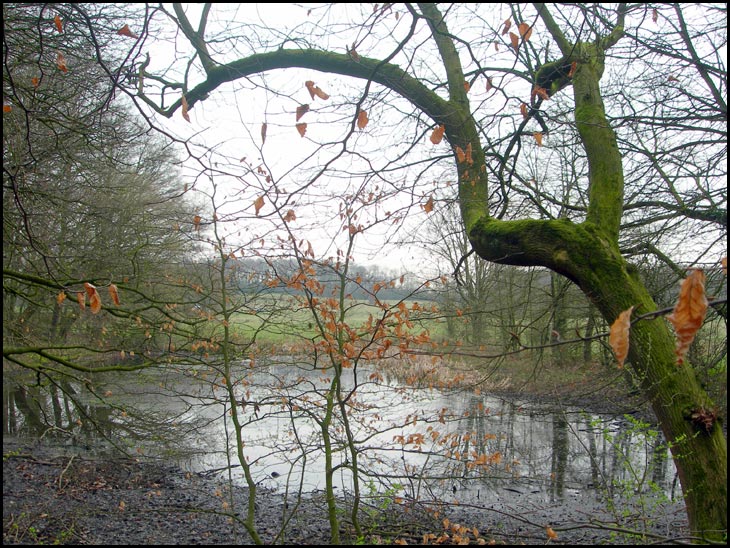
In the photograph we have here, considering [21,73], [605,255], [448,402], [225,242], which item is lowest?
[448,402]

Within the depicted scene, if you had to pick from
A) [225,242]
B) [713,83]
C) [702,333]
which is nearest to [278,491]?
[225,242]

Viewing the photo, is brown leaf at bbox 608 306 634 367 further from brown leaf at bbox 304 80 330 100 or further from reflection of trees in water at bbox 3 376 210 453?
reflection of trees in water at bbox 3 376 210 453

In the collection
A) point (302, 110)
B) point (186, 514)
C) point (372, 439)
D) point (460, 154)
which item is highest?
point (460, 154)

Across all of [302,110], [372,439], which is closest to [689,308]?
[302,110]

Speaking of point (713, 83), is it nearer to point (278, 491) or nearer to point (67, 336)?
point (278, 491)

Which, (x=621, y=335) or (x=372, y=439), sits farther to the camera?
(x=372, y=439)

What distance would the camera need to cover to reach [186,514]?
6.71 m

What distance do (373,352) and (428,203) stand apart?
111 centimetres

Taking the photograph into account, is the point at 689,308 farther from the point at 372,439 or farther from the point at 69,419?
the point at 69,419

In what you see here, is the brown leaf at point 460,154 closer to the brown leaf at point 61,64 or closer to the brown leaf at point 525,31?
the brown leaf at point 525,31

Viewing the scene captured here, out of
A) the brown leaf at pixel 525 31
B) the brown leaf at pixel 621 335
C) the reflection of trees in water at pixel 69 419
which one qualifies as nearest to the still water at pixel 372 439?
the reflection of trees in water at pixel 69 419

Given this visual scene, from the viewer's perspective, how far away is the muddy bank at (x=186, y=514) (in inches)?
195

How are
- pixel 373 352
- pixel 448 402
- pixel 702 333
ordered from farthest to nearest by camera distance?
pixel 448 402 < pixel 702 333 < pixel 373 352

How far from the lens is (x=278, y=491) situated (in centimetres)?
790
